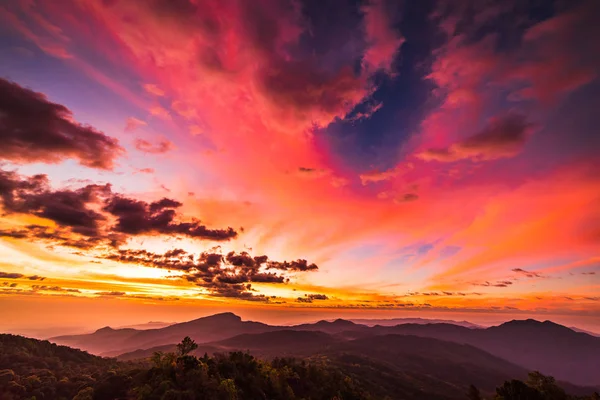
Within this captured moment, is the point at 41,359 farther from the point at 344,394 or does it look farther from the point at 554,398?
the point at 554,398

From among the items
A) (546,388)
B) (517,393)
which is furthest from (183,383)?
(546,388)

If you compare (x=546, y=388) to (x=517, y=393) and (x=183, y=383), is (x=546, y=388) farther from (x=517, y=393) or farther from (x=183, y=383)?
(x=183, y=383)

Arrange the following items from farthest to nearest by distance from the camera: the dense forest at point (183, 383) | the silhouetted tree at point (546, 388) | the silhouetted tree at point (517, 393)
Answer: the silhouetted tree at point (546, 388), the silhouetted tree at point (517, 393), the dense forest at point (183, 383)

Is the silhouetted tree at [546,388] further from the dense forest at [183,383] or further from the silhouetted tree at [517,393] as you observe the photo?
the silhouetted tree at [517,393]

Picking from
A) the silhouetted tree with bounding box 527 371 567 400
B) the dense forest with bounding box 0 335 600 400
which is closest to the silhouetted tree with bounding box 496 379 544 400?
the dense forest with bounding box 0 335 600 400

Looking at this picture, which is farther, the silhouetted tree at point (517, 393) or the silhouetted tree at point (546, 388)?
the silhouetted tree at point (546, 388)

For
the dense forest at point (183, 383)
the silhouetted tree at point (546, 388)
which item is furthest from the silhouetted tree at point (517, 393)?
the silhouetted tree at point (546, 388)

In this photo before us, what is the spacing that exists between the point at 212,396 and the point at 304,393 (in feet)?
282

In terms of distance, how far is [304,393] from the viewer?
178m

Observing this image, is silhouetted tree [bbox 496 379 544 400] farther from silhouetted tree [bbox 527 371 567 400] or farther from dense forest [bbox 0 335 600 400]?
silhouetted tree [bbox 527 371 567 400]

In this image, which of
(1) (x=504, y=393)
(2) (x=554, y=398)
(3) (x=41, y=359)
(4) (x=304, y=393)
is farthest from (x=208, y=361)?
(2) (x=554, y=398)

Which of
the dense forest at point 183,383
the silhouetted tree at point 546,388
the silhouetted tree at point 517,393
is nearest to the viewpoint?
the dense forest at point 183,383

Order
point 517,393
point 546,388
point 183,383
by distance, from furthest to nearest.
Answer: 1. point 546,388
2. point 517,393
3. point 183,383

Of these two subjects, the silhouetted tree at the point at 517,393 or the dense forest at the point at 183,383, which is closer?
the dense forest at the point at 183,383
